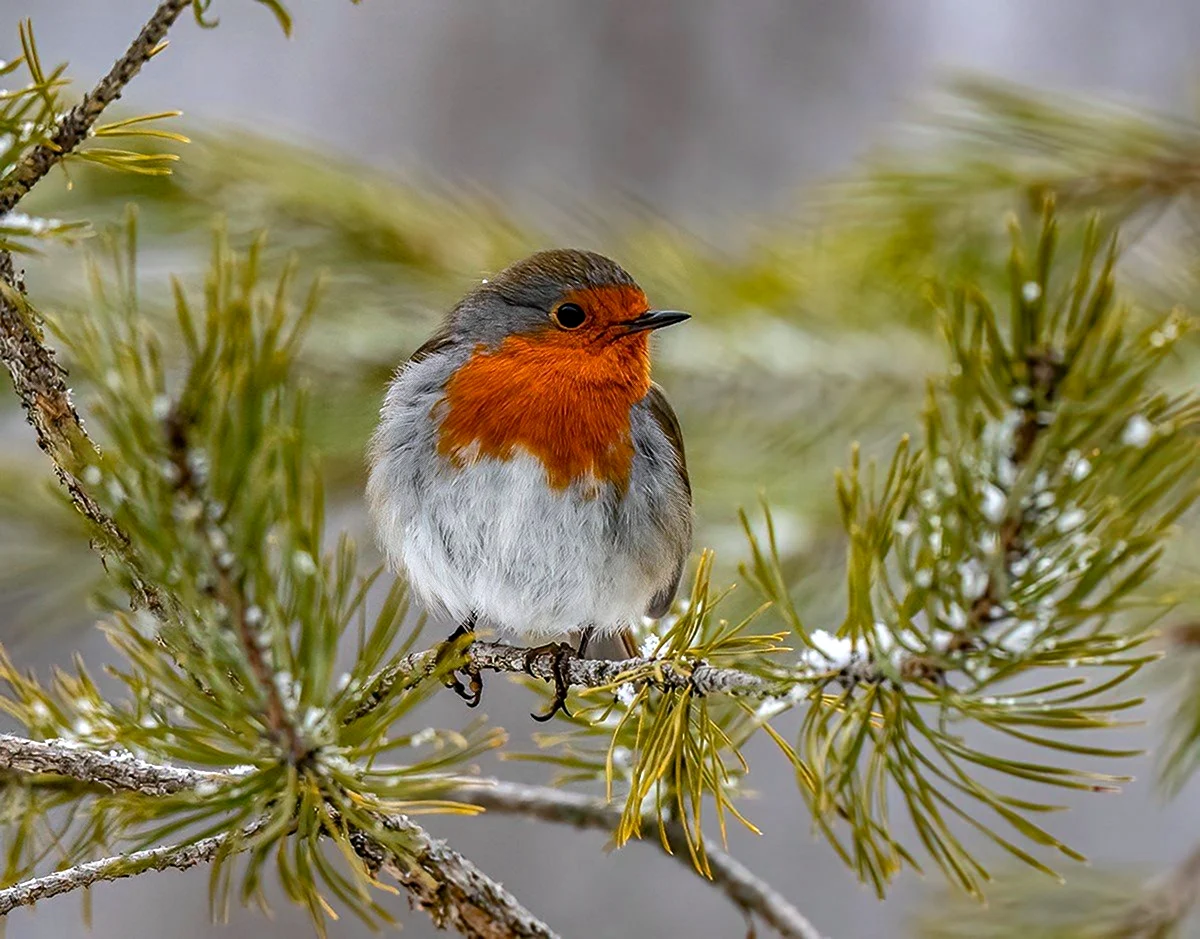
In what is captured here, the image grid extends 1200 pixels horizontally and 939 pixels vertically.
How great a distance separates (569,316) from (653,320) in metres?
0.18

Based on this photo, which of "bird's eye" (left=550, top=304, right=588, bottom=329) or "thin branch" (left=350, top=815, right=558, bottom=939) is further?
"bird's eye" (left=550, top=304, right=588, bottom=329)

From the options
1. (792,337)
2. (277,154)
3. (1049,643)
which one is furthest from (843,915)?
(1049,643)

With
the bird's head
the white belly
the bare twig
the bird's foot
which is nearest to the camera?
the bare twig

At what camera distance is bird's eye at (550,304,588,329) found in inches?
79.3

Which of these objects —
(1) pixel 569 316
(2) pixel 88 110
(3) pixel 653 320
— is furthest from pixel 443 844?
(1) pixel 569 316

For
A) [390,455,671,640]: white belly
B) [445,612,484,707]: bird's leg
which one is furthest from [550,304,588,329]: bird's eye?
[445,612,484,707]: bird's leg

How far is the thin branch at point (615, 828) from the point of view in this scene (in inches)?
51.8

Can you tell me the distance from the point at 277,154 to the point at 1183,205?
126 centimetres

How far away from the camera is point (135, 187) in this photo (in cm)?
177

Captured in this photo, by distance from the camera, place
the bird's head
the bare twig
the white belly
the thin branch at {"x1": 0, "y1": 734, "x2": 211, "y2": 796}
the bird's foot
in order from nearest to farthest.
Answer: the bare twig → the thin branch at {"x1": 0, "y1": 734, "x2": 211, "y2": 796} → the bird's foot → the white belly → the bird's head

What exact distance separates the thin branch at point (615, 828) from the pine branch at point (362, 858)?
21 cm

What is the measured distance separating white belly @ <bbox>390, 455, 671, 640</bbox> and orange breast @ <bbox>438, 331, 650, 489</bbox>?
0.03m

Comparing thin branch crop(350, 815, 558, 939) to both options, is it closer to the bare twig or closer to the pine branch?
the pine branch

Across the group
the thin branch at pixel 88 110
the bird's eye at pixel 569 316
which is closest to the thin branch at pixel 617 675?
the thin branch at pixel 88 110
